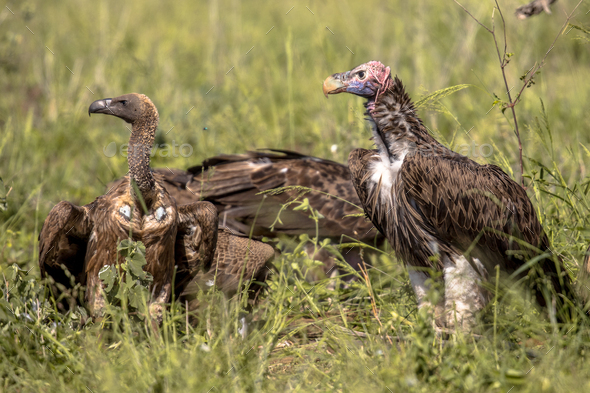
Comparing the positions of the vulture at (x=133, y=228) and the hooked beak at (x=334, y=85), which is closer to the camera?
the vulture at (x=133, y=228)

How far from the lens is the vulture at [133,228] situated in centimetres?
309

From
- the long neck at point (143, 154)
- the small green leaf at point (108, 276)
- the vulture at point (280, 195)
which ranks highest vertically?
the long neck at point (143, 154)

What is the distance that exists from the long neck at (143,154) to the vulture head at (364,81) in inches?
37.6

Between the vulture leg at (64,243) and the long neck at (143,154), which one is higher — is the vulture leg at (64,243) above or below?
below

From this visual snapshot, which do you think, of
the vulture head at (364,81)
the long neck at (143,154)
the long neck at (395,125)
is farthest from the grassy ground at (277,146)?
the long neck at (143,154)

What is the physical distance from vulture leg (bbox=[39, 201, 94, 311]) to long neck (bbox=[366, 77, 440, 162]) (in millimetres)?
1552

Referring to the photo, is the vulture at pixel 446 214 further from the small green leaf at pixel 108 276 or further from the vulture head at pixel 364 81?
the small green leaf at pixel 108 276

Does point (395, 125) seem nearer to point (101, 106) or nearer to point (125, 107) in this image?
point (125, 107)

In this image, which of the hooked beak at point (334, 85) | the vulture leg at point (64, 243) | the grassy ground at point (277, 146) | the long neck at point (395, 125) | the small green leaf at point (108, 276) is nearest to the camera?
the grassy ground at point (277, 146)

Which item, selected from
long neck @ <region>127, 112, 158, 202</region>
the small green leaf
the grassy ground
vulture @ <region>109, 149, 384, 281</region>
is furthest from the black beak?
vulture @ <region>109, 149, 384, 281</region>

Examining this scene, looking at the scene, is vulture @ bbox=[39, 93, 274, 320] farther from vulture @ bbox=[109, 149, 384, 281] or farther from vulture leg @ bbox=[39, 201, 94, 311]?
vulture @ bbox=[109, 149, 384, 281]

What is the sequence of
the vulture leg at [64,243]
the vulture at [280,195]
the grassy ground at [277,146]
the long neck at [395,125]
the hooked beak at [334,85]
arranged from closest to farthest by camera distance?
1. the grassy ground at [277,146]
2. the vulture leg at [64,243]
3. the long neck at [395,125]
4. the hooked beak at [334,85]
5. the vulture at [280,195]

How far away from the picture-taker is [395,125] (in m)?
3.16

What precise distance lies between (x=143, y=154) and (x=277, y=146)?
305 cm
